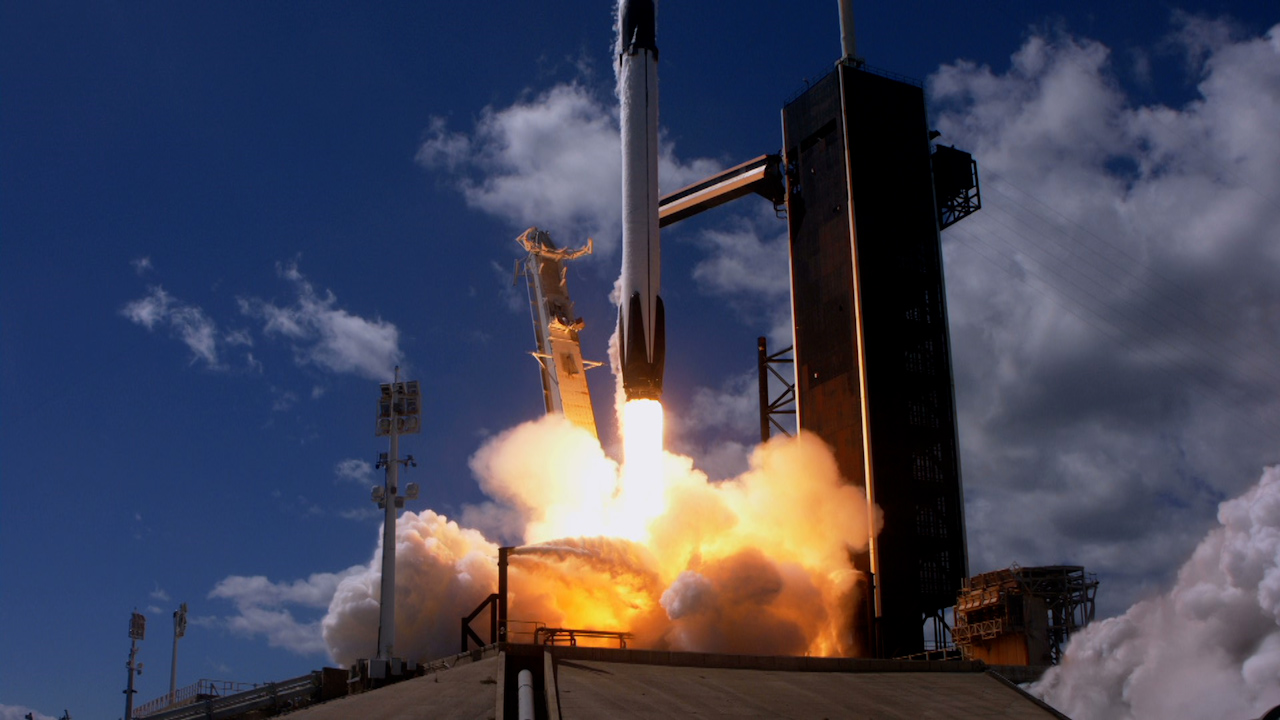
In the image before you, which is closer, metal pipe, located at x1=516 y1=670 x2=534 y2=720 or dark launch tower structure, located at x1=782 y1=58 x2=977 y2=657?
metal pipe, located at x1=516 y1=670 x2=534 y2=720

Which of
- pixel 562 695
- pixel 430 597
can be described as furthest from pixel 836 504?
pixel 562 695

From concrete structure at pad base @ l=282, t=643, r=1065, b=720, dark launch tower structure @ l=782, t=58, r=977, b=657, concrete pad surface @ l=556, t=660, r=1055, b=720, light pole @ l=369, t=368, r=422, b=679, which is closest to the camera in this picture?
concrete structure at pad base @ l=282, t=643, r=1065, b=720

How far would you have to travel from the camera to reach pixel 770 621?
5069cm

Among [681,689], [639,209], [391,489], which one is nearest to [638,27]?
[639,209]

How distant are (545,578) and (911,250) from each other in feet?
84.5

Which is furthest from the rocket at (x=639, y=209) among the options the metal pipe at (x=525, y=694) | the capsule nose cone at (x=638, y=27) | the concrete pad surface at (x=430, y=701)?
the metal pipe at (x=525, y=694)

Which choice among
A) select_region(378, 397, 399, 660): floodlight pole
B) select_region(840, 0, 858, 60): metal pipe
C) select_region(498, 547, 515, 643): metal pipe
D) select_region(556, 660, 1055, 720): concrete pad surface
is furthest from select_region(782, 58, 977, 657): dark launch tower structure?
select_region(378, 397, 399, 660): floodlight pole

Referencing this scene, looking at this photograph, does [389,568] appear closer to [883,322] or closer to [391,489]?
[391,489]

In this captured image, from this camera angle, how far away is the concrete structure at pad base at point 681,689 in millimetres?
34469

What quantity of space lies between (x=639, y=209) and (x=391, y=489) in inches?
600

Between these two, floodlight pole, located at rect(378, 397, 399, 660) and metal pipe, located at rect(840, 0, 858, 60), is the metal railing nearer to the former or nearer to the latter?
floodlight pole, located at rect(378, 397, 399, 660)

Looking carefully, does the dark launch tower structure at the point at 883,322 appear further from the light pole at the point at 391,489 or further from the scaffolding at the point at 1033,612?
the light pole at the point at 391,489

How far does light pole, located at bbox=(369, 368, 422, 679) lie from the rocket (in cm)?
916

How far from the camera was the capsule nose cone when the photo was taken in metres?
53.8
